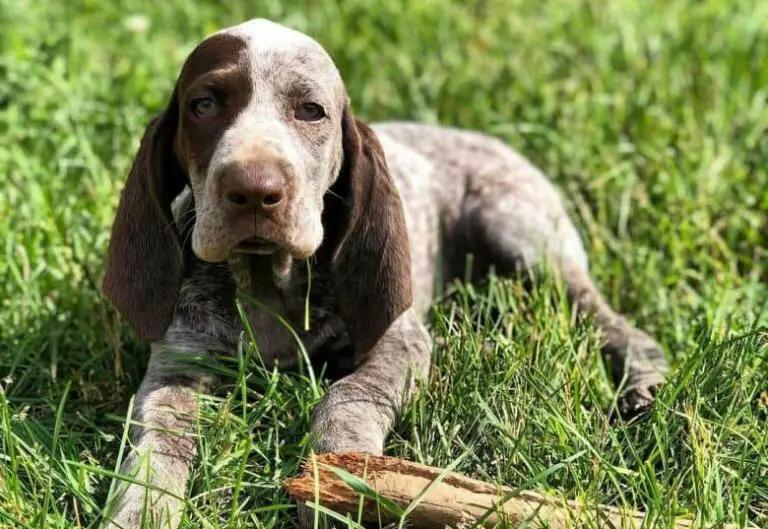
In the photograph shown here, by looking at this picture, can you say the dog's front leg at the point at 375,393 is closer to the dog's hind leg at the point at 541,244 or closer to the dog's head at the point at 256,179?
the dog's head at the point at 256,179

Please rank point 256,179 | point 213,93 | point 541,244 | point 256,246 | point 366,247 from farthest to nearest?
point 541,244
point 366,247
point 213,93
point 256,246
point 256,179

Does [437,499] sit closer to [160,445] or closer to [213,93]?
[160,445]

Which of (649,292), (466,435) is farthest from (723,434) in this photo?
(649,292)

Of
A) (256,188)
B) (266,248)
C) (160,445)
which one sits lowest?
(160,445)

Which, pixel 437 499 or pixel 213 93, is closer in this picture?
pixel 437 499

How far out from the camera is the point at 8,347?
4598 mm

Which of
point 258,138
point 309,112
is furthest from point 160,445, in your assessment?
point 309,112

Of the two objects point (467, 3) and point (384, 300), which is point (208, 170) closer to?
point (384, 300)

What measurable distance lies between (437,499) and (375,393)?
767 millimetres

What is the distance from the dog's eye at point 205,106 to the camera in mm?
4105

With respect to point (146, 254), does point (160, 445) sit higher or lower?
lower

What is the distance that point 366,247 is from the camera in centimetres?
441

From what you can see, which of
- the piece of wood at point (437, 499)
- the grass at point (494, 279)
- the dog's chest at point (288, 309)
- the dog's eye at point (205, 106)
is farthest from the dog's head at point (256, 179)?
the piece of wood at point (437, 499)

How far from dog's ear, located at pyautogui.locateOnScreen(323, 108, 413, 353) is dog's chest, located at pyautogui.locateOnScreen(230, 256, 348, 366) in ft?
0.36
